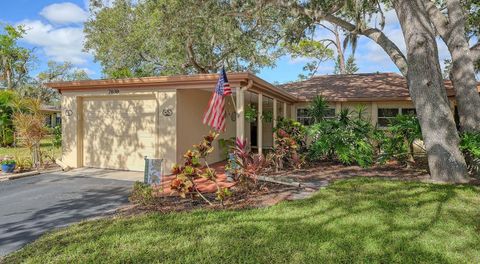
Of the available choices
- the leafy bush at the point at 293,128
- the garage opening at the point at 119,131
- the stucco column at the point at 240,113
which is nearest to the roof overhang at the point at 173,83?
the stucco column at the point at 240,113

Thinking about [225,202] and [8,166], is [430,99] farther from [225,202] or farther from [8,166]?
[8,166]

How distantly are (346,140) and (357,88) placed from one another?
638 centimetres

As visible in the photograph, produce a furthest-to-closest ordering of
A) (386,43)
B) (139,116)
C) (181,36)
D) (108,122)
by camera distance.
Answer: (181,36)
(108,122)
(139,116)
(386,43)

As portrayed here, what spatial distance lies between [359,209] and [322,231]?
1.33 m

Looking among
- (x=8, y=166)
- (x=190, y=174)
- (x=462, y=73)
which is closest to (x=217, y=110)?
(x=190, y=174)

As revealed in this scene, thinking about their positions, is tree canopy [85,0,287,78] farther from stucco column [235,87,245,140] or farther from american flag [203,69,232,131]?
american flag [203,69,232,131]

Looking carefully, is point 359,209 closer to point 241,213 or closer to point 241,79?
point 241,213

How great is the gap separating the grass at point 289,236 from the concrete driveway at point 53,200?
52 centimetres

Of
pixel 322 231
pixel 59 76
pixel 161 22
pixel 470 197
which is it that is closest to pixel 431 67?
pixel 470 197

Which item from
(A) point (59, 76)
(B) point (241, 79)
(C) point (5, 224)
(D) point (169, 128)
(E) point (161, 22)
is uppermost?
(A) point (59, 76)

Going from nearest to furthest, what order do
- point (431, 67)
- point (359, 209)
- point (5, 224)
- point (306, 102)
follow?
point (5, 224) → point (359, 209) → point (431, 67) → point (306, 102)

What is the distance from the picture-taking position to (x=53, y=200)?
623cm

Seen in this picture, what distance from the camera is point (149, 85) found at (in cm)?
889

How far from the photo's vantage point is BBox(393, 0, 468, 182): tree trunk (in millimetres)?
7289
